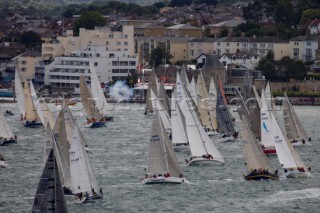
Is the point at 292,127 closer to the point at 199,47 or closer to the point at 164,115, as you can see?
the point at 164,115

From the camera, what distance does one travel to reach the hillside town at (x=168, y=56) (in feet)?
288

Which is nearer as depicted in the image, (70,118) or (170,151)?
(170,151)

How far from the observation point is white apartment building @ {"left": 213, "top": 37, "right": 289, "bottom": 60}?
96000 mm

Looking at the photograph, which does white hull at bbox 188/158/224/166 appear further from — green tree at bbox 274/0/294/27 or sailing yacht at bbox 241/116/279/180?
green tree at bbox 274/0/294/27

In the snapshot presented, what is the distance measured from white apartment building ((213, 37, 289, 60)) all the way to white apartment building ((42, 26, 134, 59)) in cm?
586

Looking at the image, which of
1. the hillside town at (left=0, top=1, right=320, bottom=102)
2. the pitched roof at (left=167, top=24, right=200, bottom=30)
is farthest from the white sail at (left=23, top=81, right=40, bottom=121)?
the pitched roof at (left=167, top=24, right=200, bottom=30)

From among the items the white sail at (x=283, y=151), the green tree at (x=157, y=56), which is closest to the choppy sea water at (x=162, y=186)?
the white sail at (x=283, y=151)

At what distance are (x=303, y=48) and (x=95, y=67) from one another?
13.5 meters

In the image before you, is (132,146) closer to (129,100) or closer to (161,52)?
(129,100)

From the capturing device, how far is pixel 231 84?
85.2 m

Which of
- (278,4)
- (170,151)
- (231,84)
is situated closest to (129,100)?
(231,84)

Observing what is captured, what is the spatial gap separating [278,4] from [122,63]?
17830 mm

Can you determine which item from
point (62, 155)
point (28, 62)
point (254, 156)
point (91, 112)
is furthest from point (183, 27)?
point (62, 155)

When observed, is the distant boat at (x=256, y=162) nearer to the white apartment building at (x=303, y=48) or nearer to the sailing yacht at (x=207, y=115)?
the sailing yacht at (x=207, y=115)
